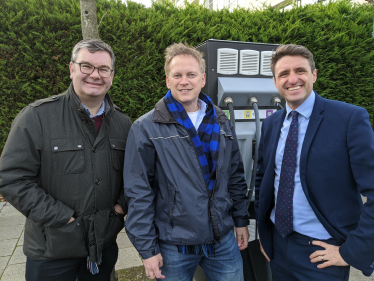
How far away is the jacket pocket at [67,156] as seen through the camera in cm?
145

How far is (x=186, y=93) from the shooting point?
1562 millimetres

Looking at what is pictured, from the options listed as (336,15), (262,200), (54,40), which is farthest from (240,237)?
(336,15)

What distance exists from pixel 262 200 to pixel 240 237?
32cm

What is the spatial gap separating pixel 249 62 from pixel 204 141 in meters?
1.09

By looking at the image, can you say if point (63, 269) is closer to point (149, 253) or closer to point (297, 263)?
point (149, 253)

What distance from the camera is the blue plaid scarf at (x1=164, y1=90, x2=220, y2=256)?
1488 mm

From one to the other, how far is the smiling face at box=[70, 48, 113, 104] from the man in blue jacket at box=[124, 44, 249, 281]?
1.03 feet

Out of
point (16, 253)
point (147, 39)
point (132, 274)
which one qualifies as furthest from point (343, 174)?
point (147, 39)

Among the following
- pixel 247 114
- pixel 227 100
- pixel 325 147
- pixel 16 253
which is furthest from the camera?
pixel 16 253

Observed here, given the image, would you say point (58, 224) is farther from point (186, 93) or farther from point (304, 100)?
point (304, 100)

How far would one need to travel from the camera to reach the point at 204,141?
156 centimetres

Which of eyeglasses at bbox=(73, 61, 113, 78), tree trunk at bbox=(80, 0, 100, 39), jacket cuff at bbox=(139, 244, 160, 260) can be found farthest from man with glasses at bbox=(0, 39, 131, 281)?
tree trunk at bbox=(80, 0, 100, 39)

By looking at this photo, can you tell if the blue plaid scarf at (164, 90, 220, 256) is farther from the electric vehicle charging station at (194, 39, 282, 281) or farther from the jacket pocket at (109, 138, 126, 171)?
the electric vehicle charging station at (194, 39, 282, 281)

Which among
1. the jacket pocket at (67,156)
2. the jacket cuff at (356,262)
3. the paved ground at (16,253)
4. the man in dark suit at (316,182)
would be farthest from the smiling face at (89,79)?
the paved ground at (16,253)
